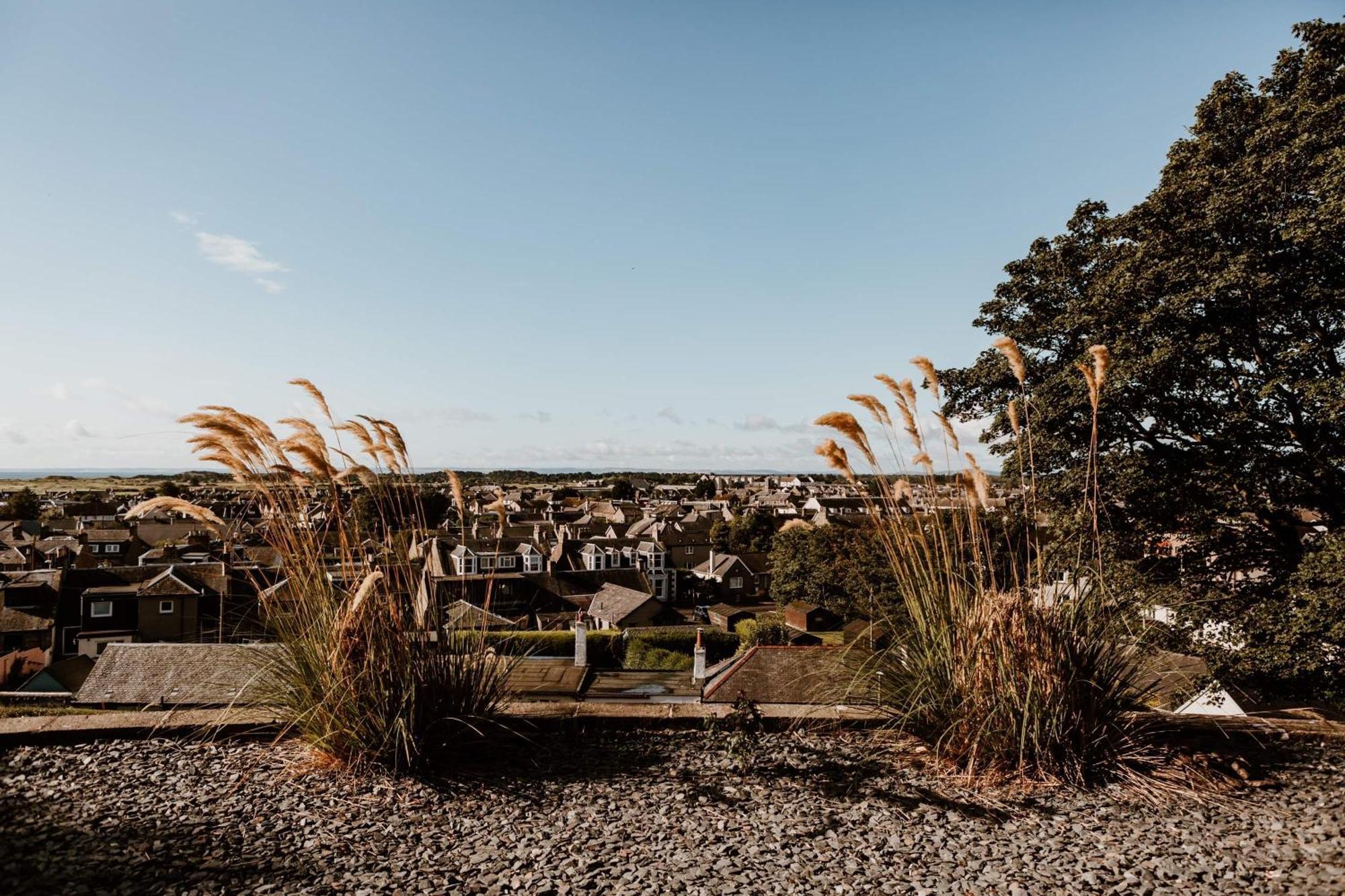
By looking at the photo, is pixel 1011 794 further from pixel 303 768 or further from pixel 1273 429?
pixel 1273 429

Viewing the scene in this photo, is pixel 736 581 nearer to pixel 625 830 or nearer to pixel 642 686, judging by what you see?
pixel 642 686

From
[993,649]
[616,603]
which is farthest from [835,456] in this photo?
[616,603]

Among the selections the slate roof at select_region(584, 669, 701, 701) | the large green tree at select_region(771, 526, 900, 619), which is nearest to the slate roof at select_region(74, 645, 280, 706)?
the slate roof at select_region(584, 669, 701, 701)

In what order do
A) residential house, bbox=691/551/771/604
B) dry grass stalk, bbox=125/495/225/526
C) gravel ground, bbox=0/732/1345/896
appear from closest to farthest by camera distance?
gravel ground, bbox=0/732/1345/896, dry grass stalk, bbox=125/495/225/526, residential house, bbox=691/551/771/604

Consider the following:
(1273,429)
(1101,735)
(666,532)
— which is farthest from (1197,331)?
(666,532)

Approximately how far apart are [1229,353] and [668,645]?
68.4 feet

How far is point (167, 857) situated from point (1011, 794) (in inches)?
142

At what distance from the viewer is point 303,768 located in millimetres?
3525

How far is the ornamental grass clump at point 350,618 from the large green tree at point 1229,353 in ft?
29.0

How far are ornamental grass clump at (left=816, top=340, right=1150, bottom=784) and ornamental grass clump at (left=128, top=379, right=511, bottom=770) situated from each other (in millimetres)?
2235

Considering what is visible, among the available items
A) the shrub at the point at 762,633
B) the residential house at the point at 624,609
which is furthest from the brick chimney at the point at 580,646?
the residential house at the point at 624,609

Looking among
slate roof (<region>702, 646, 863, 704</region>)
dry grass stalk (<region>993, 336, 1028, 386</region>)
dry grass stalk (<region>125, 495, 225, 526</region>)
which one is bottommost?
slate roof (<region>702, 646, 863, 704</region>)

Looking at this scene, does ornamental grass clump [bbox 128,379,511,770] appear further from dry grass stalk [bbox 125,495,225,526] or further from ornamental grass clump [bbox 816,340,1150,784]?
ornamental grass clump [bbox 816,340,1150,784]

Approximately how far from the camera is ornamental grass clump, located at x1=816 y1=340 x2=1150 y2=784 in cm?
350
